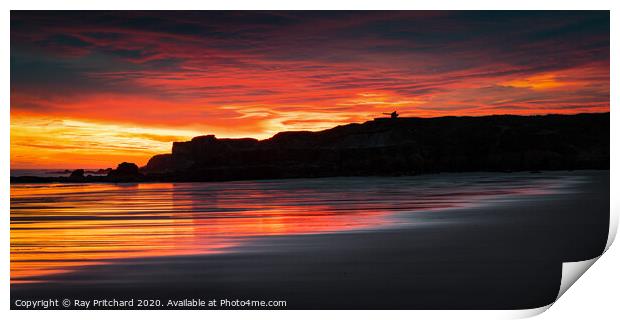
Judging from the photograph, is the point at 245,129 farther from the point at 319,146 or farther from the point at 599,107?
the point at 599,107

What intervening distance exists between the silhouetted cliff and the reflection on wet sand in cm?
43

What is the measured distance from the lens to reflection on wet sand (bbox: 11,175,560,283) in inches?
374

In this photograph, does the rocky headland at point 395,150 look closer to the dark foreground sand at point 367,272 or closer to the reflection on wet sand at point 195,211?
the reflection on wet sand at point 195,211

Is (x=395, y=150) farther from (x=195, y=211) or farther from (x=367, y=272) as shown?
(x=367, y=272)

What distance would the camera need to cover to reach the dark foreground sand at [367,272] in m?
8.17

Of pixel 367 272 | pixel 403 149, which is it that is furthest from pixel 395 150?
pixel 367 272

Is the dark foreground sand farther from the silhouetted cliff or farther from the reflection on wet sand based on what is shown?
the silhouetted cliff

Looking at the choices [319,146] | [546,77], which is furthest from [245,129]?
[546,77]

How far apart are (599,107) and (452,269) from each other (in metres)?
4.43

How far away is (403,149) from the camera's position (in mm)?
17000

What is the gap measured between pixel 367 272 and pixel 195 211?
4676 millimetres

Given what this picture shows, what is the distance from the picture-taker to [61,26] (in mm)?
10938

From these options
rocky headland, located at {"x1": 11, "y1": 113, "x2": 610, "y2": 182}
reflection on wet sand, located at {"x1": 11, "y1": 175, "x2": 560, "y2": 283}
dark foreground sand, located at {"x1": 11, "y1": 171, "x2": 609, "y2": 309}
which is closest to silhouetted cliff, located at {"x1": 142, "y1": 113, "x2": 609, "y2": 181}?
rocky headland, located at {"x1": 11, "y1": 113, "x2": 610, "y2": 182}

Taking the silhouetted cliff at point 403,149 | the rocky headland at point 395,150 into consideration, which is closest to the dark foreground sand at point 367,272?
the silhouetted cliff at point 403,149
